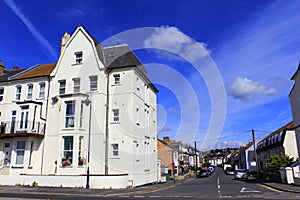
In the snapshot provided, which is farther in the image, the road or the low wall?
the low wall

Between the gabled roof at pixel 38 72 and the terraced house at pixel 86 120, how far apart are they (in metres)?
0.47

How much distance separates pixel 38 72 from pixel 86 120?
9531 mm

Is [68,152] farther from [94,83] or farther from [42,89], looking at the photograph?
[42,89]

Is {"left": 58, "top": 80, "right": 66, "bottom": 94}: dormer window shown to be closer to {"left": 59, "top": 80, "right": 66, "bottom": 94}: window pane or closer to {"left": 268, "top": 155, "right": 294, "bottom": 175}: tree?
{"left": 59, "top": 80, "right": 66, "bottom": 94}: window pane

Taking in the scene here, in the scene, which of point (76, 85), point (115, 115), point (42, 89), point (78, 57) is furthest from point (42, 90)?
point (115, 115)

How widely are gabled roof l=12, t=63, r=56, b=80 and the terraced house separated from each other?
0.47 m

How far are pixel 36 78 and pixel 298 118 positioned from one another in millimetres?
28388

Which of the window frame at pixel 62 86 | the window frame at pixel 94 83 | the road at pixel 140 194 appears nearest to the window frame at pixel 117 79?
the window frame at pixel 94 83

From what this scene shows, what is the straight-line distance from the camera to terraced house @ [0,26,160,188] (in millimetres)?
22516

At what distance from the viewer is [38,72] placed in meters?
28.5

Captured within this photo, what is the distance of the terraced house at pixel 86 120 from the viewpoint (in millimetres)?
22516

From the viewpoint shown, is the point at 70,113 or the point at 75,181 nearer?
the point at 75,181

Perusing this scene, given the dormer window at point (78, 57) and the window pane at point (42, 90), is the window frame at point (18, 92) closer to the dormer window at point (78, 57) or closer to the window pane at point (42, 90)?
the window pane at point (42, 90)

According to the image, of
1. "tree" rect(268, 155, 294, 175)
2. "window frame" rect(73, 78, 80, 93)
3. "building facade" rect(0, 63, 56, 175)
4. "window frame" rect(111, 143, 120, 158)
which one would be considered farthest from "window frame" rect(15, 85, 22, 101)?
"tree" rect(268, 155, 294, 175)
